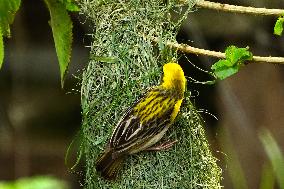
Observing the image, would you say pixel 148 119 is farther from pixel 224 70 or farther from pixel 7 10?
pixel 7 10

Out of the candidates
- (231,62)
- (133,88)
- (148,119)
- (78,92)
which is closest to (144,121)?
(148,119)

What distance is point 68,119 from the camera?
159 inches

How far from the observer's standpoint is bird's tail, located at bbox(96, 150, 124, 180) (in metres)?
1.81

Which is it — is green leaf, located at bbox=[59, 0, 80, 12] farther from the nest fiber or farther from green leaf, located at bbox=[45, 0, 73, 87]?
the nest fiber

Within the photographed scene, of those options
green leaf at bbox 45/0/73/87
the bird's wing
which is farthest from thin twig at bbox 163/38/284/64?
green leaf at bbox 45/0/73/87

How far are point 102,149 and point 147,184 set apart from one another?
126 mm

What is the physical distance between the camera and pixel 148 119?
5.82 ft

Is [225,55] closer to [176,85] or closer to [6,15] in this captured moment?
[176,85]

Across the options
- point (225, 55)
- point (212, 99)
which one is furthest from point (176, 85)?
point (212, 99)

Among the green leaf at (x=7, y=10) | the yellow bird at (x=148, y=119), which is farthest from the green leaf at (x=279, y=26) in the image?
the green leaf at (x=7, y=10)

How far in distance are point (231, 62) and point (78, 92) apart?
1.64 metres

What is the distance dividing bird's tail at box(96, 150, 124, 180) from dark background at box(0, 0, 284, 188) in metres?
1.53

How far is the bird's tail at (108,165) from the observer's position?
1810 millimetres

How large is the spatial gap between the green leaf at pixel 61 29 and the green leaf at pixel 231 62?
34 cm
